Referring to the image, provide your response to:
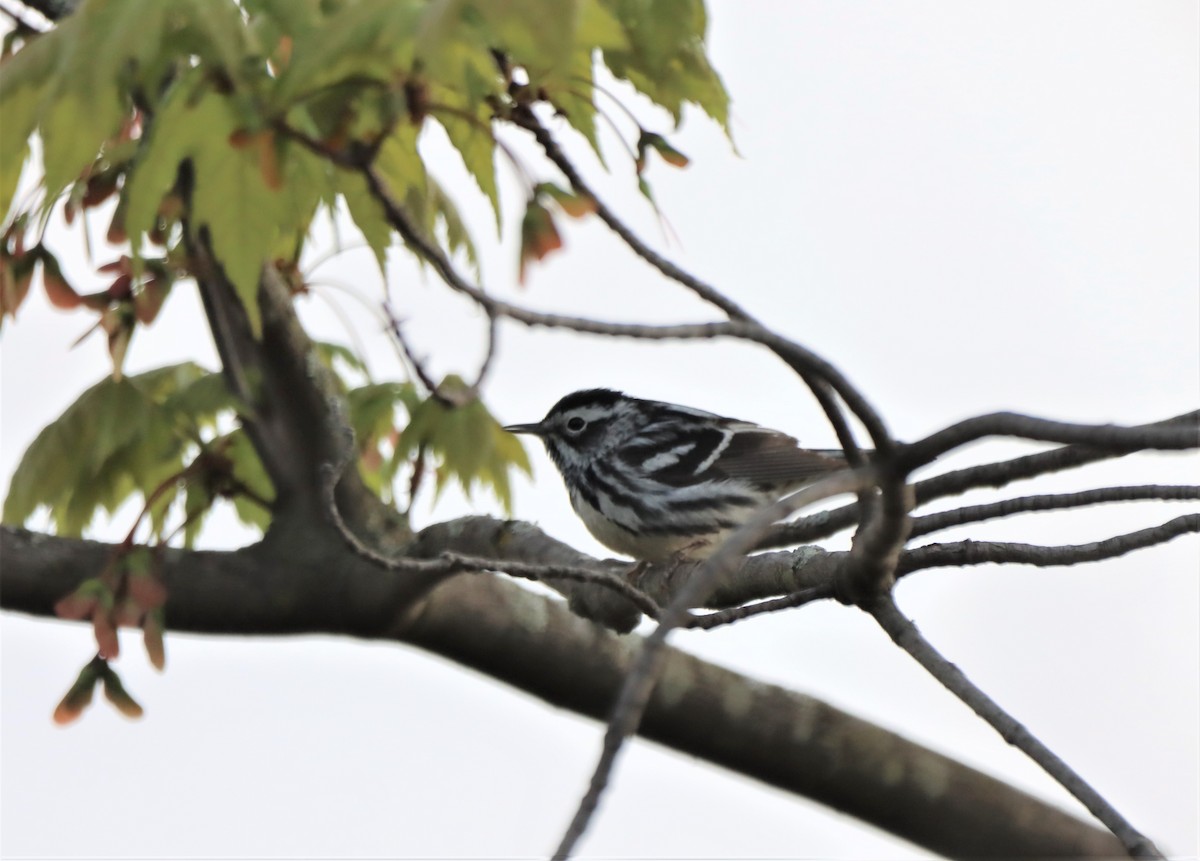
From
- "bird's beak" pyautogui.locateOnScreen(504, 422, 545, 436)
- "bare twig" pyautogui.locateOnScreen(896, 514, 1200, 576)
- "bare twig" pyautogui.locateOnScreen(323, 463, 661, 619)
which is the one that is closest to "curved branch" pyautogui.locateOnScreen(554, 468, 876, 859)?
"bare twig" pyautogui.locateOnScreen(323, 463, 661, 619)

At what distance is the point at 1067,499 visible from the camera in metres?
2.22

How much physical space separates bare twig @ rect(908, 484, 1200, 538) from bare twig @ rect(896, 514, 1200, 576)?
0.19ft

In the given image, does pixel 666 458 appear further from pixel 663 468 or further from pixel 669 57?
pixel 669 57

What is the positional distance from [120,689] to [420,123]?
4.99ft

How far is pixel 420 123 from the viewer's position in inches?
74.0

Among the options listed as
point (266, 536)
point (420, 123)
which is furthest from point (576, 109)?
point (266, 536)

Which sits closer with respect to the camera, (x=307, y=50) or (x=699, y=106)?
(x=307, y=50)

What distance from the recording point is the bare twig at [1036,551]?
234 centimetres

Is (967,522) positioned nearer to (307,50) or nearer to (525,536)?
(525,536)

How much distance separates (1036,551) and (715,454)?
6.75 feet

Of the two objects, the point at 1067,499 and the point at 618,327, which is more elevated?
the point at 1067,499

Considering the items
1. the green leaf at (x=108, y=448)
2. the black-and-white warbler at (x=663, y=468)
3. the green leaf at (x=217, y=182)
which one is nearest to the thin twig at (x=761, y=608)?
the green leaf at (x=217, y=182)

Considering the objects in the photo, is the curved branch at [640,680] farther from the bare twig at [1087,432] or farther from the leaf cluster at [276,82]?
the leaf cluster at [276,82]

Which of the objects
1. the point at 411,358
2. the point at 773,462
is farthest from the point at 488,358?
the point at 773,462
